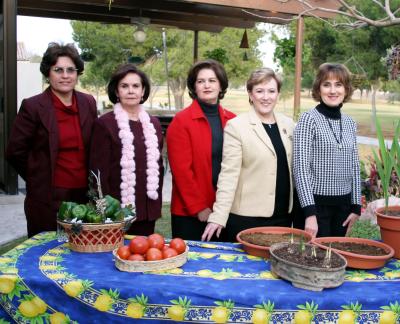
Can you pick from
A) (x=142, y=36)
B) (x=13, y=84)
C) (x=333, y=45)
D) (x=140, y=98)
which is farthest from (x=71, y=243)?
(x=333, y=45)

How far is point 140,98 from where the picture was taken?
10.2ft

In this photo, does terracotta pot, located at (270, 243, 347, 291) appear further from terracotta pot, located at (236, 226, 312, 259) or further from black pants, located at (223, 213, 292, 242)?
black pants, located at (223, 213, 292, 242)

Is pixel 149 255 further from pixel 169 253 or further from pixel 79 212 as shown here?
pixel 79 212

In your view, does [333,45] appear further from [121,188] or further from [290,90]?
[121,188]

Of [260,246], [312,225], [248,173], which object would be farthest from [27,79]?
[260,246]

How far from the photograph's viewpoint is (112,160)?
3.00 meters

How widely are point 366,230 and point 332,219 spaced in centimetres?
251

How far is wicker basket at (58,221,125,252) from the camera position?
2426 millimetres

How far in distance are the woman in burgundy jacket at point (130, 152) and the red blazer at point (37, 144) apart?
248mm

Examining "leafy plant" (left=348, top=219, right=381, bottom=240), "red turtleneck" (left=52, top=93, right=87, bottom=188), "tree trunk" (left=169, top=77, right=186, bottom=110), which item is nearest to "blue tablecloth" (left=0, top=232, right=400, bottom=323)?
"red turtleneck" (left=52, top=93, right=87, bottom=188)

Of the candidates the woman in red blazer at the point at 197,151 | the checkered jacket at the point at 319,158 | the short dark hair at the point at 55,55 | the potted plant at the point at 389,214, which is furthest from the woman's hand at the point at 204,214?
the short dark hair at the point at 55,55

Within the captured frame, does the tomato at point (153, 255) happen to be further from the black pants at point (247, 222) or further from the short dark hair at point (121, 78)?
the short dark hair at point (121, 78)

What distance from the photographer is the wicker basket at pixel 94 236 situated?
243 centimetres

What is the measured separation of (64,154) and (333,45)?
918 inches
